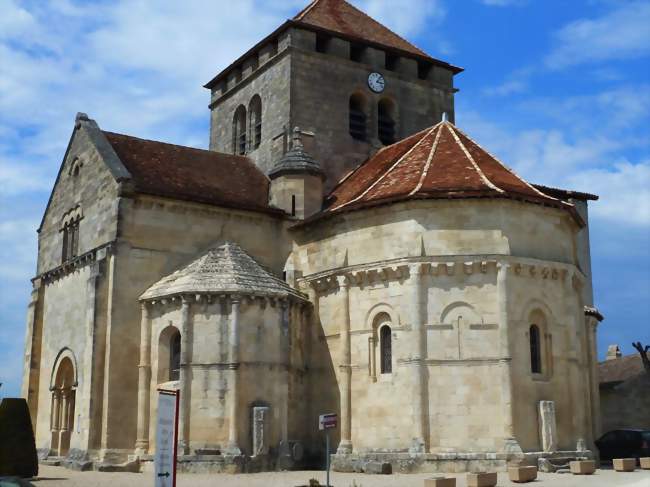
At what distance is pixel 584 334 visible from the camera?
26578mm

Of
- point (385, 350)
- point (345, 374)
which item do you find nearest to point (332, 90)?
point (385, 350)

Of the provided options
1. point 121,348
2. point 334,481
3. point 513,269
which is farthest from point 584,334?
point 121,348

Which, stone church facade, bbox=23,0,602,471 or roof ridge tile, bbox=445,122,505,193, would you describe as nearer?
stone church facade, bbox=23,0,602,471

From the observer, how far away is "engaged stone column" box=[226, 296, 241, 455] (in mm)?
23797

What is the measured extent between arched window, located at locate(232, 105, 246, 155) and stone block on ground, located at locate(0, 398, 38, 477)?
54.5ft

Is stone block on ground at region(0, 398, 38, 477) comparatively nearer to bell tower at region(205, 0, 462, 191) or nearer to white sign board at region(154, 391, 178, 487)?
white sign board at region(154, 391, 178, 487)

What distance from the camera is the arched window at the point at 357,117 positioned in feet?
110

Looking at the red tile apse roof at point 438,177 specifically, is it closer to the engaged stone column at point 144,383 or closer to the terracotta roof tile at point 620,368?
the engaged stone column at point 144,383

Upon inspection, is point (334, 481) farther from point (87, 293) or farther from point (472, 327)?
point (87, 293)

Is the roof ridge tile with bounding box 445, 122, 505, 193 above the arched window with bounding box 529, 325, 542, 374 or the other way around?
above

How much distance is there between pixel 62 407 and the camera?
28.7 m

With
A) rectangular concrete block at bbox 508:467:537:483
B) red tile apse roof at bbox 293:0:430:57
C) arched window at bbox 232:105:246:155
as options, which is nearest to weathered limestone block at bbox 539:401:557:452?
rectangular concrete block at bbox 508:467:537:483

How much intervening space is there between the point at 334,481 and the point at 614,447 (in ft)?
37.4

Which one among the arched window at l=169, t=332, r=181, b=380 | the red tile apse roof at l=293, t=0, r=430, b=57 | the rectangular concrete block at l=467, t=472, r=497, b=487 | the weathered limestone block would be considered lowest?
the rectangular concrete block at l=467, t=472, r=497, b=487
